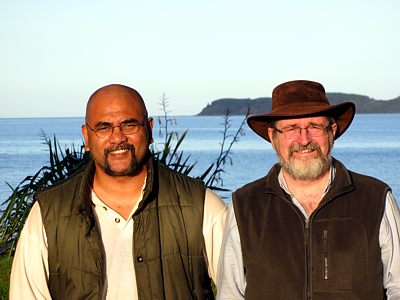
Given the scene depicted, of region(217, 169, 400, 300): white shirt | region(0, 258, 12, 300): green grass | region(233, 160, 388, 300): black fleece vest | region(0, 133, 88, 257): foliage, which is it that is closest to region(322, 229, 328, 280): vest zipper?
region(233, 160, 388, 300): black fleece vest

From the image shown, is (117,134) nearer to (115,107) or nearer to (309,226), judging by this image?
(115,107)

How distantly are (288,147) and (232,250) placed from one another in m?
0.63

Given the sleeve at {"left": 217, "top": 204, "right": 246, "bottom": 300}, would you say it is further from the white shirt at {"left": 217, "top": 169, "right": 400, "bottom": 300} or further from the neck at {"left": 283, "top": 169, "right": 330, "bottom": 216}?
the neck at {"left": 283, "top": 169, "right": 330, "bottom": 216}

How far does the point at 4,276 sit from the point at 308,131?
4.55m

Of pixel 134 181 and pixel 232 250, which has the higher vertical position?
pixel 134 181

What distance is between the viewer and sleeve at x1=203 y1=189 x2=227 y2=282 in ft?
16.5

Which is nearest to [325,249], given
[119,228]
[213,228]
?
[213,228]

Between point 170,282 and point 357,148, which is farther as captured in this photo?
point 357,148

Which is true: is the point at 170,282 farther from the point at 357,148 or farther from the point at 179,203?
the point at 357,148

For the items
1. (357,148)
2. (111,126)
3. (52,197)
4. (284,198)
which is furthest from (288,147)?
(357,148)

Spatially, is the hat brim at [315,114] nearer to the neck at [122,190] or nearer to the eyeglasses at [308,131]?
the eyeglasses at [308,131]

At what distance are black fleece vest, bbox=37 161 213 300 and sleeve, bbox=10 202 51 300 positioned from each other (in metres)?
0.04

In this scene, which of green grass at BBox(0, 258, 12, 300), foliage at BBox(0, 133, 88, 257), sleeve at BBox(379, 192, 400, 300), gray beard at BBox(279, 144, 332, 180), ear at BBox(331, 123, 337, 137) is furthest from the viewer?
foliage at BBox(0, 133, 88, 257)

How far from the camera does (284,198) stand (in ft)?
16.1
